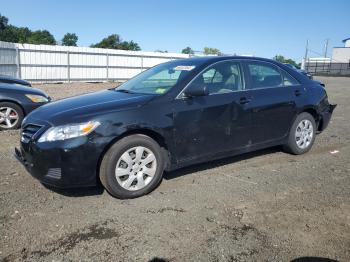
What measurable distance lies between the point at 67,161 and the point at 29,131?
2.44 ft

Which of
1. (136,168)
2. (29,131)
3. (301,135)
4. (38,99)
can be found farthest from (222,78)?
(38,99)

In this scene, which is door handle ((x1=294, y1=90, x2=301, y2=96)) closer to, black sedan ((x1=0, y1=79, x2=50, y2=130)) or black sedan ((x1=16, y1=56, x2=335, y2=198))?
black sedan ((x1=16, y1=56, x2=335, y2=198))

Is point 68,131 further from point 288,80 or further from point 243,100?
point 288,80

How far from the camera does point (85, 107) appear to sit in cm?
415

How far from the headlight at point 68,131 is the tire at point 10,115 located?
4.24 meters

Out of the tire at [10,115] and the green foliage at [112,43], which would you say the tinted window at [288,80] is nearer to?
the tire at [10,115]

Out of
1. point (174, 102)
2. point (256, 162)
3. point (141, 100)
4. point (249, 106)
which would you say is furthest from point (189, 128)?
point (256, 162)

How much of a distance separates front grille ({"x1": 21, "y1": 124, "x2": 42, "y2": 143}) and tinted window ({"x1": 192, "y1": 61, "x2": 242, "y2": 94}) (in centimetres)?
201

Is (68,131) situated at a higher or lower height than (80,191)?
higher

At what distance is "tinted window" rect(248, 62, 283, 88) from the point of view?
530 cm

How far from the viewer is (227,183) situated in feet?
15.3

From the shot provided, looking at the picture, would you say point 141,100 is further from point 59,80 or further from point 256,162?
point 59,80

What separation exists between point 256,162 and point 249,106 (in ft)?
3.36

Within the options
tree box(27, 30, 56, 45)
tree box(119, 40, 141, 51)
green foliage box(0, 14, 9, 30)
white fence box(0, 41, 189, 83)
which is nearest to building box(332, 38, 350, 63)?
tree box(119, 40, 141, 51)
